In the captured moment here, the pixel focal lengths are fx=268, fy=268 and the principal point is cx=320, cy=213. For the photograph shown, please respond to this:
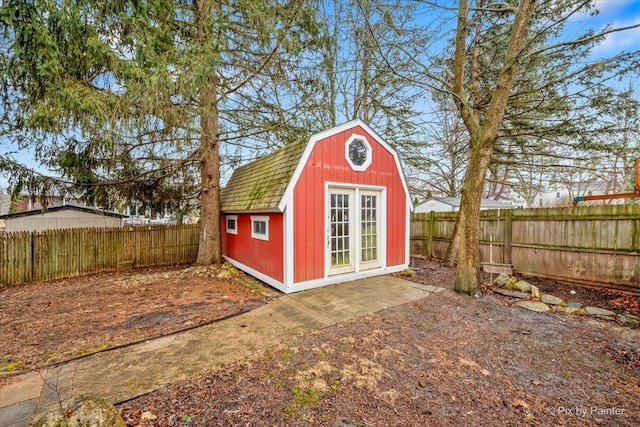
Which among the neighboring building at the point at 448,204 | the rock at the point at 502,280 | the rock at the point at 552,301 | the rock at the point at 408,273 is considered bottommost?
the rock at the point at 552,301

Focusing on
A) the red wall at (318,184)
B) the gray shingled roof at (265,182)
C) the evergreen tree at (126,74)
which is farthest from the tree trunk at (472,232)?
the evergreen tree at (126,74)

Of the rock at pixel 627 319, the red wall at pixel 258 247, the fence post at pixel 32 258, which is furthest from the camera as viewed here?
the fence post at pixel 32 258

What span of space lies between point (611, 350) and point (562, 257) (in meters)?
3.63

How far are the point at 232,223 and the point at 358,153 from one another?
4349 millimetres

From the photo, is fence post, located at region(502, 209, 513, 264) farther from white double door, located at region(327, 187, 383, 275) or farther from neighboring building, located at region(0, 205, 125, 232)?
neighboring building, located at region(0, 205, 125, 232)

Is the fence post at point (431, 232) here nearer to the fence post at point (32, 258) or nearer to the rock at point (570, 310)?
the rock at point (570, 310)

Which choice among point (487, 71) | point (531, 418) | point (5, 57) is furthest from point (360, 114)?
point (531, 418)

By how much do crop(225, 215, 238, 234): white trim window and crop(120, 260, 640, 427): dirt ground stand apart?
16.5 feet

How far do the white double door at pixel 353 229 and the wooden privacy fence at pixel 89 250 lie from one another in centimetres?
602

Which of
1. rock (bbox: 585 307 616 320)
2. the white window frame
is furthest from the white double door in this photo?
rock (bbox: 585 307 616 320)

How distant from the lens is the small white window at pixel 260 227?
620 cm

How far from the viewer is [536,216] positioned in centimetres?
658

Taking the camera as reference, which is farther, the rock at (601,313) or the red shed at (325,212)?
the red shed at (325,212)

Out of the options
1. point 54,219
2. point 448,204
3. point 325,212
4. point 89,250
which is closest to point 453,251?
point 325,212
